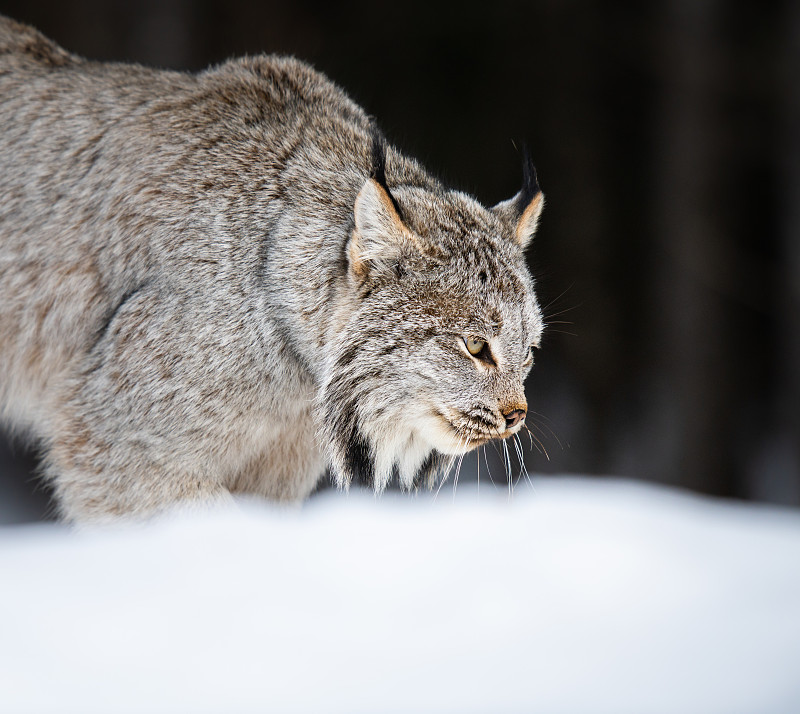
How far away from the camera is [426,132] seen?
750cm

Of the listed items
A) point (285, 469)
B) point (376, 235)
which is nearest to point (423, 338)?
point (376, 235)

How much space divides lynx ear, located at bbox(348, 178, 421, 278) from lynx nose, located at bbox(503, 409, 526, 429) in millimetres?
642

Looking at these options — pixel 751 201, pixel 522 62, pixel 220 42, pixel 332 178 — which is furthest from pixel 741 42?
pixel 332 178

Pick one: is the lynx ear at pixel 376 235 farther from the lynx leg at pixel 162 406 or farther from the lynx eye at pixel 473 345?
the lynx leg at pixel 162 406

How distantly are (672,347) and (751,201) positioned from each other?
1.34 metres

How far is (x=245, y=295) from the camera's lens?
334 cm

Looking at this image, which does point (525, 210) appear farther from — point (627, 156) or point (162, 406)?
point (627, 156)

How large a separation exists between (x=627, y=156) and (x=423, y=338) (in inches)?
207

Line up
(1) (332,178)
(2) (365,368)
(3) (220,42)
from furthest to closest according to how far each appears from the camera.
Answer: (3) (220,42)
(1) (332,178)
(2) (365,368)

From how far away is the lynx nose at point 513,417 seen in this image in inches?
124

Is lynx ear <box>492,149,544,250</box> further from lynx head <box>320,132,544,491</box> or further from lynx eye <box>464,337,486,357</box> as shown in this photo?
lynx eye <box>464,337,486,357</box>

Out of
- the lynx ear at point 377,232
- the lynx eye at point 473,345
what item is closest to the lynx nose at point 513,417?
the lynx eye at point 473,345

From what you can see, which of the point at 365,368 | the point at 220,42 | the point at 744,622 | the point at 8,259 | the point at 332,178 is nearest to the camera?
the point at 744,622

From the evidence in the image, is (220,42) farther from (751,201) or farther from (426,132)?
(751,201)
